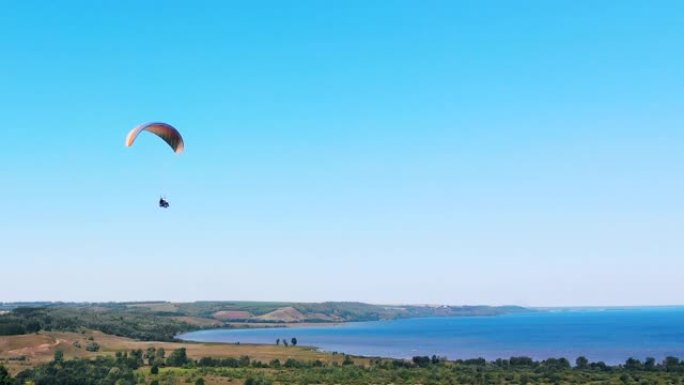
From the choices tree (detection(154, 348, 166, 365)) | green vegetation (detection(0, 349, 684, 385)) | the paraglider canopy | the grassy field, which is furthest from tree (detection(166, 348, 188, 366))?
the paraglider canopy

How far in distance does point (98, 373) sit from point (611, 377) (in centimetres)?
6585

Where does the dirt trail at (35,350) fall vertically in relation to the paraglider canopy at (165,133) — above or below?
below

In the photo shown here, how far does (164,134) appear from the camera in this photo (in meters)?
38.8

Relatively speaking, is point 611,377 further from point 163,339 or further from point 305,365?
point 163,339

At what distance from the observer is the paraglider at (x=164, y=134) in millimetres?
36625

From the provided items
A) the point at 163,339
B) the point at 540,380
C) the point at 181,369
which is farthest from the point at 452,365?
the point at 163,339

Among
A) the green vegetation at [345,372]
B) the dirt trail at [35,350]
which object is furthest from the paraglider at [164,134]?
the dirt trail at [35,350]

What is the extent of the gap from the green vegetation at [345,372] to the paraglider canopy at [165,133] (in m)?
44.8

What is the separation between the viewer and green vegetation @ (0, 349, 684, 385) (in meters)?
80.8

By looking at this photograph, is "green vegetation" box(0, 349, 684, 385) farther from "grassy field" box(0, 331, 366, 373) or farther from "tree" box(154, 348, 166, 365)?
"grassy field" box(0, 331, 366, 373)

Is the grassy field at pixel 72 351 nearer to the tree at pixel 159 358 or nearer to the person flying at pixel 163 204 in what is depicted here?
the tree at pixel 159 358

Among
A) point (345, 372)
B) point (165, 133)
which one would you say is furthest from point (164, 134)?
point (345, 372)

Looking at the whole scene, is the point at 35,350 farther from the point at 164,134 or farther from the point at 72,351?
the point at 164,134

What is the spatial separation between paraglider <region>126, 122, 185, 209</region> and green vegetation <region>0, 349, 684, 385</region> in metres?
44.7
